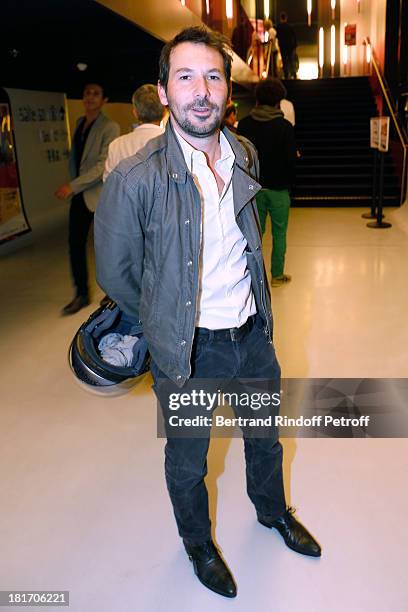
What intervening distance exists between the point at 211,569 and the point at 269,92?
11.6 ft

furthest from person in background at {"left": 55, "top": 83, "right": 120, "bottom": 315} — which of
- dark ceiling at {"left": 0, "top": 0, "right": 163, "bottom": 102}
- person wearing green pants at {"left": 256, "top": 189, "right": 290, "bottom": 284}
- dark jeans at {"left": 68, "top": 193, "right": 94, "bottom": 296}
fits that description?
person wearing green pants at {"left": 256, "top": 189, "right": 290, "bottom": 284}

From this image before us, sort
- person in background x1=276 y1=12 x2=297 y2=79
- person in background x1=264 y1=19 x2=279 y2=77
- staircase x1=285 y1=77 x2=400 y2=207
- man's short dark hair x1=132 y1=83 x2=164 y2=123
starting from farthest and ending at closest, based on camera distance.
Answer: person in background x1=276 y1=12 x2=297 y2=79 < person in background x1=264 y1=19 x2=279 y2=77 < staircase x1=285 y1=77 x2=400 y2=207 < man's short dark hair x1=132 y1=83 x2=164 y2=123

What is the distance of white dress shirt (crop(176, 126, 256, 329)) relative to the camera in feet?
4.98

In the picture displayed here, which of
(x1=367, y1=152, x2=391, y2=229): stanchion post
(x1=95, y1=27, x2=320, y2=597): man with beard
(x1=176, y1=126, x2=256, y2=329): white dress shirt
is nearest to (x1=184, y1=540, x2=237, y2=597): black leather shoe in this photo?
(x1=95, y1=27, x2=320, y2=597): man with beard

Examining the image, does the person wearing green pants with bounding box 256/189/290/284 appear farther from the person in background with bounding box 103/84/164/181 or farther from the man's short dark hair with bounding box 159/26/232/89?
the man's short dark hair with bounding box 159/26/232/89

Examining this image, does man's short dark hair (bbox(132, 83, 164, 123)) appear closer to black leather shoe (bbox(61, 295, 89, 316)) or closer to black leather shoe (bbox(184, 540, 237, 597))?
black leather shoe (bbox(61, 295, 89, 316))

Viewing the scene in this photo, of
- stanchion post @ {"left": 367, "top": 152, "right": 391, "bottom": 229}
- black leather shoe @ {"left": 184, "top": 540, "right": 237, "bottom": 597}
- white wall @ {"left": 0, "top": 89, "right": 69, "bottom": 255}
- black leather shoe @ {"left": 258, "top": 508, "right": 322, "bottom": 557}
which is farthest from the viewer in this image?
white wall @ {"left": 0, "top": 89, "right": 69, "bottom": 255}

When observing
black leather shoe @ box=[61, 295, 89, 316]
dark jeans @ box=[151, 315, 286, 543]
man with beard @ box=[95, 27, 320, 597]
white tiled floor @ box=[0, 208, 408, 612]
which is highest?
man with beard @ box=[95, 27, 320, 597]

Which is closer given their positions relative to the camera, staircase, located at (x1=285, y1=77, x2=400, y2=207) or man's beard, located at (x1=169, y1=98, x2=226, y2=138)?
man's beard, located at (x1=169, y1=98, x2=226, y2=138)

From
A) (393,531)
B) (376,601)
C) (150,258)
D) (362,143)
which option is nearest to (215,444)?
(393,531)

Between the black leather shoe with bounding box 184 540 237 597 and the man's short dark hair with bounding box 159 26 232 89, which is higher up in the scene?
the man's short dark hair with bounding box 159 26 232 89

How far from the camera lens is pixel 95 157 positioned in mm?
3900

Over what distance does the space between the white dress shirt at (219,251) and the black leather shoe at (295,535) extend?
75 cm

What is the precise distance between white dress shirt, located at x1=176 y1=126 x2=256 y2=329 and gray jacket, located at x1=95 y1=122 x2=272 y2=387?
0.03m
